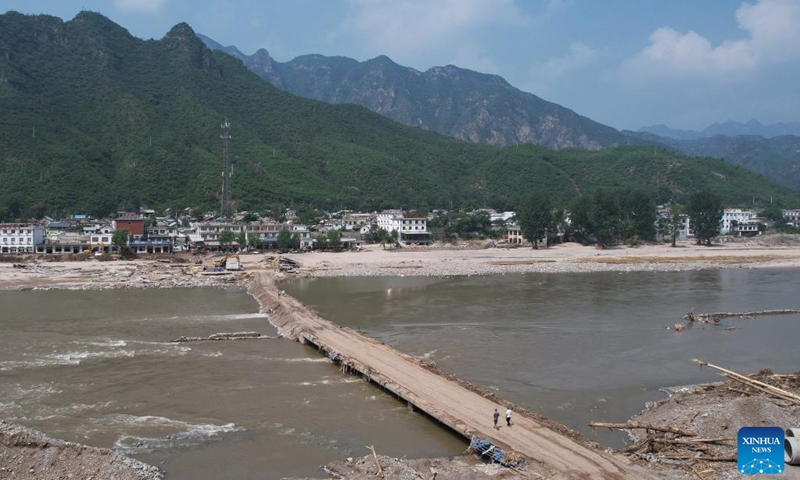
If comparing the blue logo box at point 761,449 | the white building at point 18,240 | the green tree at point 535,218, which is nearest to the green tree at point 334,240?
the green tree at point 535,218

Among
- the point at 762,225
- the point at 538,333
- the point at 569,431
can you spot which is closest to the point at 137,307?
the point at 538,333

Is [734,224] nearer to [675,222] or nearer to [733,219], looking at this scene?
[733,219]

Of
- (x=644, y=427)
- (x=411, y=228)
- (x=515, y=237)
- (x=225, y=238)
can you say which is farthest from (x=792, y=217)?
(x=644, y=427)

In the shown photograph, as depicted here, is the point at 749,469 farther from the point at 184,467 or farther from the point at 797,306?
the point at 797,306

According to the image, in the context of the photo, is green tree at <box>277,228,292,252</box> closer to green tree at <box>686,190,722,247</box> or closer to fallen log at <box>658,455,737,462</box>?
green tree at <box>686,190,722,247</box>

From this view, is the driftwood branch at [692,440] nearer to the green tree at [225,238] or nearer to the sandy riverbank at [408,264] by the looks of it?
the sandy riverbank at [408,264]
